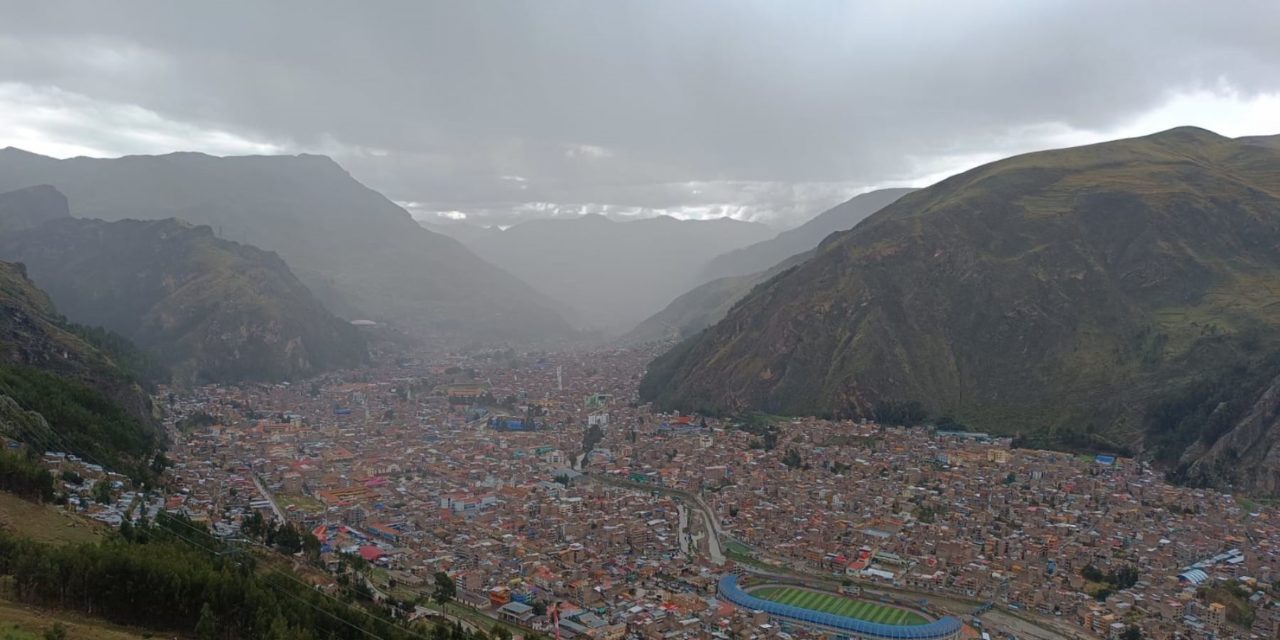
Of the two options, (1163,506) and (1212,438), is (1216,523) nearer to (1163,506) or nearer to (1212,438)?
(1163,506)

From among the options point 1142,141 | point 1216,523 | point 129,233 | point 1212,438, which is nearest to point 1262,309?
point 1212,438

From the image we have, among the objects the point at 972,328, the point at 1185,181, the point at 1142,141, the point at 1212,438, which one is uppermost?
the point at 1142,141

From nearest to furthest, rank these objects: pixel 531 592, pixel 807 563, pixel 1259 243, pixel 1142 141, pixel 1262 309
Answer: pixel 531 592 → pixel 807 563 → pixel 1262 309 → pixel 1259 243 → pixel 1142 141

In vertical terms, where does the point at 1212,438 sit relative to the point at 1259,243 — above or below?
below

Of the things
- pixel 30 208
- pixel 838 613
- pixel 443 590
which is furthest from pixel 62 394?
pixel 30 208

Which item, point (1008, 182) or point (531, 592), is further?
point (1008, 182)

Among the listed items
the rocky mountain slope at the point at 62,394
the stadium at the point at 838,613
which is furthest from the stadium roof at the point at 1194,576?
the rocky mountain slope at the point at 62,394
